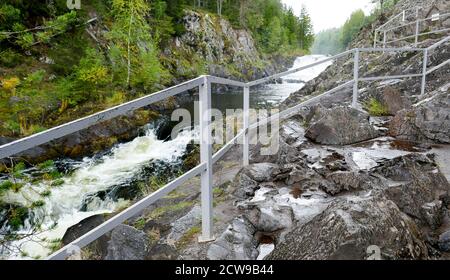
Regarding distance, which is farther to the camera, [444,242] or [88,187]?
[88,187]

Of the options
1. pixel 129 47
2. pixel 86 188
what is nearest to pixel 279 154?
pixel 86 188

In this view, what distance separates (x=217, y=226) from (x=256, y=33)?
59761 mm

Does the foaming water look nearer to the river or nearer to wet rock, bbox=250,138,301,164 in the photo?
the river

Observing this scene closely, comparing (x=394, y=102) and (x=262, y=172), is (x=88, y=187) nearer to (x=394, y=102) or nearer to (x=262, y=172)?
(x=262, y=172)

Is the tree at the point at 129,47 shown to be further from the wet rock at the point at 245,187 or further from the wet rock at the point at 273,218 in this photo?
the wet rock at the point at 273,218

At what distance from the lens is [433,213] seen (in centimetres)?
315

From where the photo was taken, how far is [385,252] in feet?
7.54

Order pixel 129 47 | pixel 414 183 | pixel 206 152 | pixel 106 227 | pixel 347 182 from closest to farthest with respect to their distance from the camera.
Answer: pixel 106 227, pixel 206 152, pixel 414 183, pixel 347 182, pixel 129 47

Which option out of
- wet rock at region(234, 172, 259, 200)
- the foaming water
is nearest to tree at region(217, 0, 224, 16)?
the foaming water

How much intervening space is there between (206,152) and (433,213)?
2.18m

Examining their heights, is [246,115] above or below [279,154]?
above

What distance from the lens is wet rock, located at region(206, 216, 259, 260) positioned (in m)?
2.74

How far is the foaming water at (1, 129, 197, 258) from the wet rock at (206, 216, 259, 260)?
236 cm
